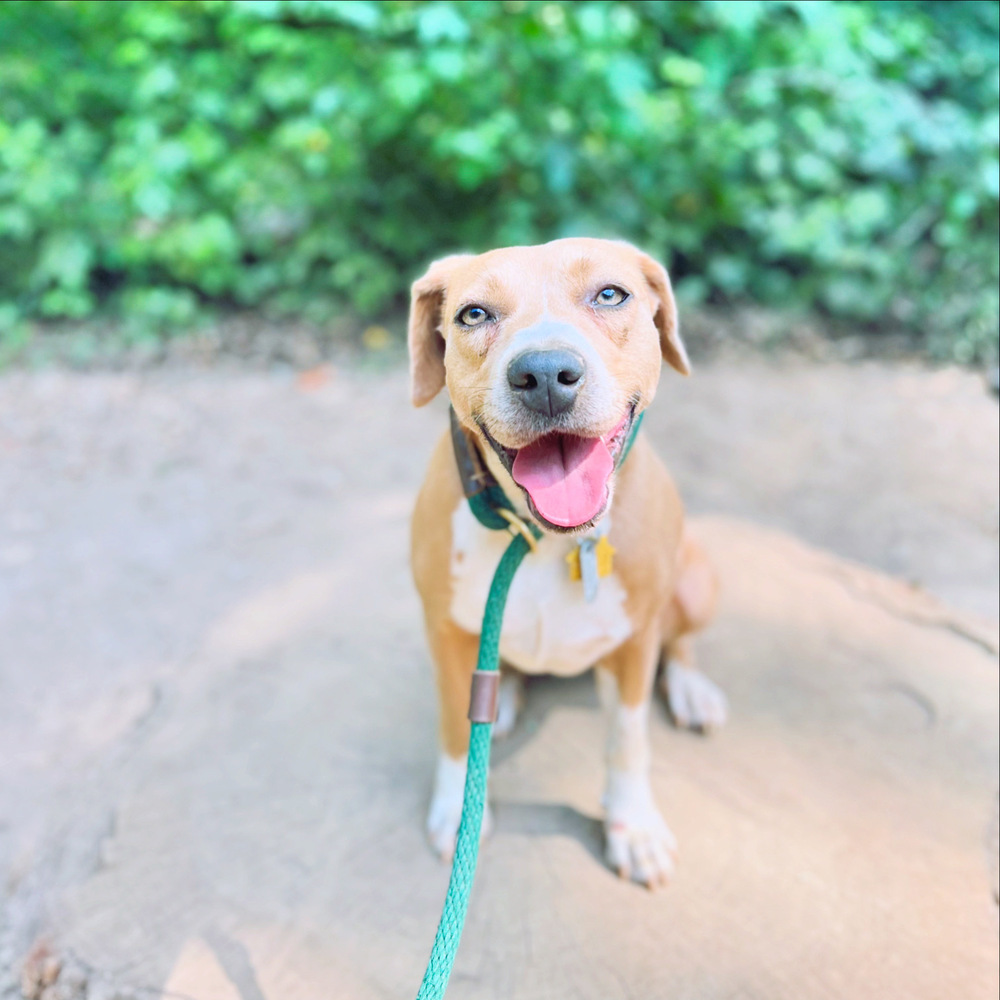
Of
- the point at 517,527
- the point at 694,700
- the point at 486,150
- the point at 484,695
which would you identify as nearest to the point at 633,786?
the point at 694,700

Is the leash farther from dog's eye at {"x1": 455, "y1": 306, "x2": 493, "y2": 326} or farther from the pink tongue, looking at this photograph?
dog's eye at {"x1": 455, "y1": 306, "x2": 493, "y2": 326}

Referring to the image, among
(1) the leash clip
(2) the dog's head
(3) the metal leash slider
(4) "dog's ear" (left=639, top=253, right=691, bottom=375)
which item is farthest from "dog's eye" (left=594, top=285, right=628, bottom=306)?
(3) the metal leash slider

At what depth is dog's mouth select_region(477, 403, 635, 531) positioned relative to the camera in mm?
1614

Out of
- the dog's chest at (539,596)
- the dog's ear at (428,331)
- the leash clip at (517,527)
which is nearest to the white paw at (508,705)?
the dog's chest at (539,596)

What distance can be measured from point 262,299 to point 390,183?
4.30 ft

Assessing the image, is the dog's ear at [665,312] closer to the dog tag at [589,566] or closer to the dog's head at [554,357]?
the dog's head at [554,357]

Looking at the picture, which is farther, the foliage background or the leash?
the foliage background

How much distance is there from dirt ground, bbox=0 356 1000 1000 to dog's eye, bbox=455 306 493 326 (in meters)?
1.36

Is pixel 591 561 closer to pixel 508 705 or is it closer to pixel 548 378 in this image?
pixel 548 378

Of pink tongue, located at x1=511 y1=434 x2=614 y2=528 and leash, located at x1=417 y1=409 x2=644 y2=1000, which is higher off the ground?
pink tongue, located at x1=511 y1=434 x2=614 y2=528

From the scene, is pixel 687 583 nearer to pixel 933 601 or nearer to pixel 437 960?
pixel 933 601

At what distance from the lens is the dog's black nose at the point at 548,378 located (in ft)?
5.08

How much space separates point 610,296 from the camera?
1797mm

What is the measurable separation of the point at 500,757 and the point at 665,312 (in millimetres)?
1383
